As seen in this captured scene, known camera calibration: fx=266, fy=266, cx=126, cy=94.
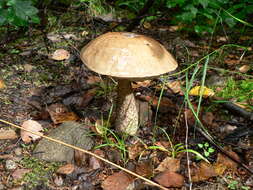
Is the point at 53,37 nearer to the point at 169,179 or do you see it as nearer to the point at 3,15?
the point at 3,15

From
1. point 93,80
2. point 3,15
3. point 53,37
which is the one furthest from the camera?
point 53,37

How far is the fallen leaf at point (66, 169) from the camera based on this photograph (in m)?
1.58

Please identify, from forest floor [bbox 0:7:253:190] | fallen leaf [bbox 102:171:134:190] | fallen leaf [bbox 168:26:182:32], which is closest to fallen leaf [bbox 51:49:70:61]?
forest floor [bbox 0:7:253:190]

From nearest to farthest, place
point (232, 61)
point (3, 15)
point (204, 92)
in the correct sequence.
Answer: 1. point (3, 15)
2. point (204, 92)
3. point (232, 61)

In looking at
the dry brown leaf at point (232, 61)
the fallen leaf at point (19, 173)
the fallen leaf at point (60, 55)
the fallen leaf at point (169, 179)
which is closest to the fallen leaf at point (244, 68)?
the dry brown leaf at point (232, 61)

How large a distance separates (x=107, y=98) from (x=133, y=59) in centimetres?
84

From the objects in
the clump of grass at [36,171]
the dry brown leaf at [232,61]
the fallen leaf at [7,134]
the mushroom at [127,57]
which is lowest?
the clump of grass at [36,171]

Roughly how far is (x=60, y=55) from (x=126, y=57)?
4.85ft

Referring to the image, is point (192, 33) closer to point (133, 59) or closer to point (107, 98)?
point (107, 98)

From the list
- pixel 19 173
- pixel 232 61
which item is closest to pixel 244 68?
pixel 232 61

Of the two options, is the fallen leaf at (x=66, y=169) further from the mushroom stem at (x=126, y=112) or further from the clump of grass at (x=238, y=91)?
the clump of grass at (x=238, y=91)

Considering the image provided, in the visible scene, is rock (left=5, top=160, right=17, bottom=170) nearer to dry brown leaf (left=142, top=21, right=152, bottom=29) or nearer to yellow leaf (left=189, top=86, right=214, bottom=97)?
yellow leaf (left=189, top=86, right=214, bottom=97)

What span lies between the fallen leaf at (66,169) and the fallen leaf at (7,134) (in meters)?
0.46

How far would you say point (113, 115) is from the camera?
2.04 metres
